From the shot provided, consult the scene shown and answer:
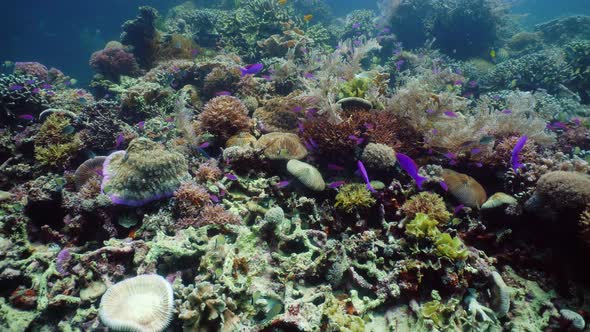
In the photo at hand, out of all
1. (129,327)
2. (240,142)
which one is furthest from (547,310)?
(240,142)

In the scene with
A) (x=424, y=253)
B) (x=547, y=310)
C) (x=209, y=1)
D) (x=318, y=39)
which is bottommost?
(x=547, y=310)

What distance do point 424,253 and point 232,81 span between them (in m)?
6.70

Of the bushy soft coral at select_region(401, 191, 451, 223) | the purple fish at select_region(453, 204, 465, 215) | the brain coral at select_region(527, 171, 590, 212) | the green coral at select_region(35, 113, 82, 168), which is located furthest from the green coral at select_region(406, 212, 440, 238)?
the green coral at select_region(35, 113, 82, 168)

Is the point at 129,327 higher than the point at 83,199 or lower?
lower

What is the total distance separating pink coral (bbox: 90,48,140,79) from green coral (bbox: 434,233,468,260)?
41.1 ft

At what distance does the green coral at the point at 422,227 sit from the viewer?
11.8 feet

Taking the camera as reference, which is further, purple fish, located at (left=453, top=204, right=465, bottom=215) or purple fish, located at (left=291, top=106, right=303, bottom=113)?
purple fish, located at (left=291, top=106, right=303, bottom=113)

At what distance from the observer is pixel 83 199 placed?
4359mm

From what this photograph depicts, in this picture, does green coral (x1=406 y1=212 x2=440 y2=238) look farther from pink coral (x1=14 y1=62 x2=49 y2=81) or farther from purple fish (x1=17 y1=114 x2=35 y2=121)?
pink coral (x1=14 y1=62 x2=49 y2=81)

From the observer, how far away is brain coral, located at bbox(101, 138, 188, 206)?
13.7 ft

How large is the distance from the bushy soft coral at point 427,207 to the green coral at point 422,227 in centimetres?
21

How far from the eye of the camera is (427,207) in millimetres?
3977

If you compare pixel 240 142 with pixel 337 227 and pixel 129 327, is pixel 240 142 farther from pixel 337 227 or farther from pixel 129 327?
pixel 129 327

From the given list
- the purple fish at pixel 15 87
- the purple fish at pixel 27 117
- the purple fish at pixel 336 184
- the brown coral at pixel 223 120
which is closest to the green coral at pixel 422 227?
the purple fish at pixel 336 184
